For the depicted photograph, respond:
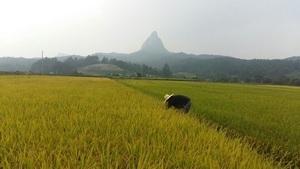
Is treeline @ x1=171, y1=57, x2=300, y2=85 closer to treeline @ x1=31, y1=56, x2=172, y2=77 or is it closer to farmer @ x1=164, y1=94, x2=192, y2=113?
treeline @ x1=31, y1=56, x2=172, y2=77

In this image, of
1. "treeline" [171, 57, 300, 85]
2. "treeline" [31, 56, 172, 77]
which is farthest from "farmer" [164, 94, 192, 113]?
"treeline" [31, 56, 172, 77]

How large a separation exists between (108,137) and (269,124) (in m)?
4.00

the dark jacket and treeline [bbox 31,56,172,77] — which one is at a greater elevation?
treeline [bbox 31,56,172,77]

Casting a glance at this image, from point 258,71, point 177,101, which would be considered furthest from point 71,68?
point 177,101

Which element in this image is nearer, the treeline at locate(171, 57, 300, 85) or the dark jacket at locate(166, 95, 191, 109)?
the dark jacket at locate(166, 95, 191, 109)

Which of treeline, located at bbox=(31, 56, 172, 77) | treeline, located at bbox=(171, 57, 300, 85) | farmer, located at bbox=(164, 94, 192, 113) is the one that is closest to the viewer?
farmer, located at bbox=(164, 94, 192, 113)

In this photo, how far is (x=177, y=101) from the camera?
203 inches

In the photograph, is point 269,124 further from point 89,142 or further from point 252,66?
point 252,66

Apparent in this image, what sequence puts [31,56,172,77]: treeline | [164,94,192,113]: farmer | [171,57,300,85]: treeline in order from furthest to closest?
[31,56,172,77]: treeline < [171,57,300,85]: treeline < [164,94,192,113]: farmer

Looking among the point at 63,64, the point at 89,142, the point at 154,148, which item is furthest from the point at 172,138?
the point at 63,64

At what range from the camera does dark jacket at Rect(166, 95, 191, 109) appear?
5.08 metres

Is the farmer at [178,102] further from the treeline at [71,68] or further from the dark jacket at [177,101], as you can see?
the treeline at [71,68]

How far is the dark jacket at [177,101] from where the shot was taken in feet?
16.7

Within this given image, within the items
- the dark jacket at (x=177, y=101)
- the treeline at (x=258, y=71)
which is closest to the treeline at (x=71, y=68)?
the treeline at (x=258, y=71)
